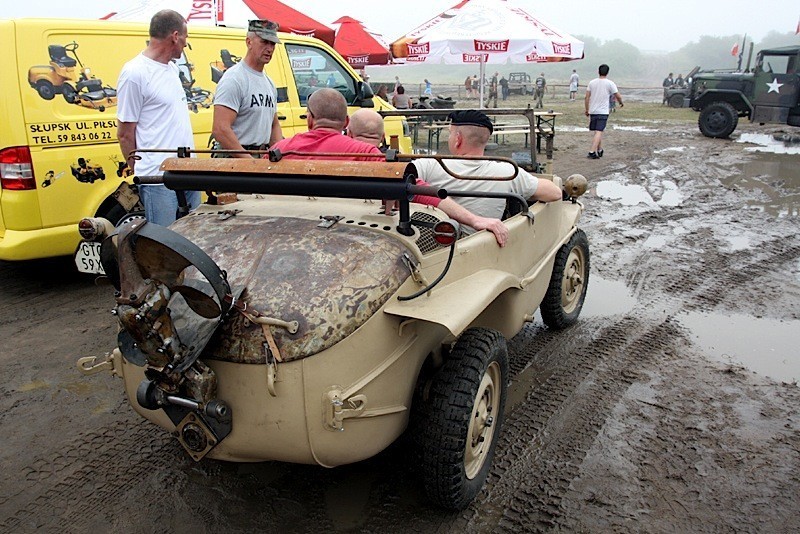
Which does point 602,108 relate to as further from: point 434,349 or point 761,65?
point 434,349

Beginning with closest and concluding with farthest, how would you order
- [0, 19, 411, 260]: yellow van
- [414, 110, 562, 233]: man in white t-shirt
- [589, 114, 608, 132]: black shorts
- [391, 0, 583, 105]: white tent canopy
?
[414, 110, 562, 233]: man in white t-shirt → [0, 19, 411, 260]: yellow van → [391, 0, 583, 105]: white tent canopy → [589, 114, 608, 132]: black shorts

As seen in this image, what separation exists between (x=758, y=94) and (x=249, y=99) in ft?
48.7

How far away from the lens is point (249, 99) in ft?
14.5

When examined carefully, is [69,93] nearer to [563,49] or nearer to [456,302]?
[456,302]

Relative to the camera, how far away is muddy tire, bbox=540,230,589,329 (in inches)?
166

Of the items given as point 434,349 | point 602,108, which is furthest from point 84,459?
point 602,108

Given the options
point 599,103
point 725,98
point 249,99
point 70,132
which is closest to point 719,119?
point 725,98

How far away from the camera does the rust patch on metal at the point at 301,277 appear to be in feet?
7.20

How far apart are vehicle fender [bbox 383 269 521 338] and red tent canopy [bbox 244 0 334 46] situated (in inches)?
337

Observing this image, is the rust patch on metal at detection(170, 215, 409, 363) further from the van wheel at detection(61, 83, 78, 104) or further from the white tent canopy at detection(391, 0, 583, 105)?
the white tent canopy at detection(391, 0, 583, 105)

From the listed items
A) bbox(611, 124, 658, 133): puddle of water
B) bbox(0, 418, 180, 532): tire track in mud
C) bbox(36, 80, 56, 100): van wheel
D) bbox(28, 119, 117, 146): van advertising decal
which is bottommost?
bbox(0, 418, 180, 532): tire track in mud

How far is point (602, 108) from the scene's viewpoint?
12.6 metres

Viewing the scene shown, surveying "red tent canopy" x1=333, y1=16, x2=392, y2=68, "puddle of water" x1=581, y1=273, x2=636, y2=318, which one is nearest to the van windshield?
"puddle of water" x1=581, y1=273, x2=636, y2=318

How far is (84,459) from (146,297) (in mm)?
1457
